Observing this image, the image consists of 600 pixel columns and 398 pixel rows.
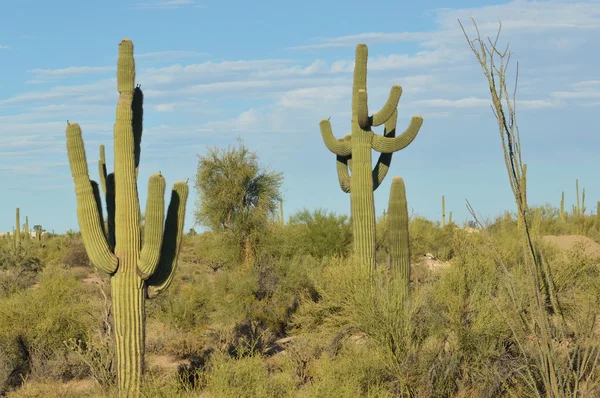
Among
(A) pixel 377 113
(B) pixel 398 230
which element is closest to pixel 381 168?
(A) pixel 377 113

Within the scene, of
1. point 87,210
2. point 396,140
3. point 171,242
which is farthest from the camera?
point 396,140

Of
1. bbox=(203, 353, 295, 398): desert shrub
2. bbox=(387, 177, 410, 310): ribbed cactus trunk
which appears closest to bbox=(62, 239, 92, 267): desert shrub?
bbox=(387, 177, 410, 310): ribbed cactus trunk

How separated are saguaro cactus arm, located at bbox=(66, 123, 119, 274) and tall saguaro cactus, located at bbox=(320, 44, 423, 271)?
688 cm

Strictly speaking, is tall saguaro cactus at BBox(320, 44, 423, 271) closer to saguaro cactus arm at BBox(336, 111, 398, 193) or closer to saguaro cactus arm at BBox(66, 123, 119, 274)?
saguaro cactus arm at BBox(336, 111, 398, 193)

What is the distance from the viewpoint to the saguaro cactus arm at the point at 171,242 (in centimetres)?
1248

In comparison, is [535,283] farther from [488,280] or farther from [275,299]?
[275,299]

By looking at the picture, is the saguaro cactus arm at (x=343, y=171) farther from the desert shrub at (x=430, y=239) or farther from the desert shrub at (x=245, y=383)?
the desert shrub at (x=430, y=239)

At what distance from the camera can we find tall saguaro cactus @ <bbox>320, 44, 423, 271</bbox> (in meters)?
18.0

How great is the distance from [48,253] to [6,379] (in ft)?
93.2

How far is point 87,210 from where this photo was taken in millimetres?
12078

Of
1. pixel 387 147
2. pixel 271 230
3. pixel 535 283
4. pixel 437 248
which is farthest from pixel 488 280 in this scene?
pixel 437 248

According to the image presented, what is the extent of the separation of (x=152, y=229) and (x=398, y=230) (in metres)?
7.24

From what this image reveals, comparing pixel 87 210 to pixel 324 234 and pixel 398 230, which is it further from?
pixel 324 234

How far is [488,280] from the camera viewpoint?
14.0 m
